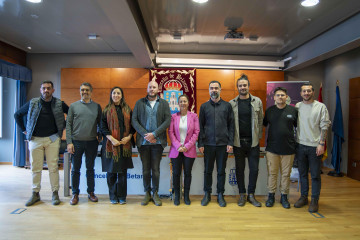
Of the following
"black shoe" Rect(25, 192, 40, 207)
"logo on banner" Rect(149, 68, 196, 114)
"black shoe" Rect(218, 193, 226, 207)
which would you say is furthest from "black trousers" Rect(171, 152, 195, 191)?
"logo on banner" Rect(149, 68, 196, 114)

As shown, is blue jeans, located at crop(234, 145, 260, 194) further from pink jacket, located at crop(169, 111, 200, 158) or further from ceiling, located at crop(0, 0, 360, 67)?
ceiling, located at crop(0, 0, 360, 67)

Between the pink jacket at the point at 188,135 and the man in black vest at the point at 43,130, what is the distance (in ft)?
4.87

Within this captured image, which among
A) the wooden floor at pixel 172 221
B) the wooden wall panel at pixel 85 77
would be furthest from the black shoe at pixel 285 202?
the wooden wall panel at pixel 85 77

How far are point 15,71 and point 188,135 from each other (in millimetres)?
4697

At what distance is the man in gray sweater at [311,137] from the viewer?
8.81ft

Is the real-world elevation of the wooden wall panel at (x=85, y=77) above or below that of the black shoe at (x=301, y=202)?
above

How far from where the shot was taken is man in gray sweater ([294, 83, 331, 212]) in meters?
2.69

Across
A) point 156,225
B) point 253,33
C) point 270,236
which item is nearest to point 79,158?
point 156,225

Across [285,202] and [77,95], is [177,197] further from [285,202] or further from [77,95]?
[77,95]

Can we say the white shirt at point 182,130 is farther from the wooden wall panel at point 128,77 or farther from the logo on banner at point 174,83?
the wooden wall panel at point 128,77

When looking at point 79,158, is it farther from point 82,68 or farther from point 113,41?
point 82,68

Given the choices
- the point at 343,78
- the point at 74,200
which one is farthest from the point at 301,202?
the point at 343,78

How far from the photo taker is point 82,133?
282cm

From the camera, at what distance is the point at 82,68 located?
553cm
